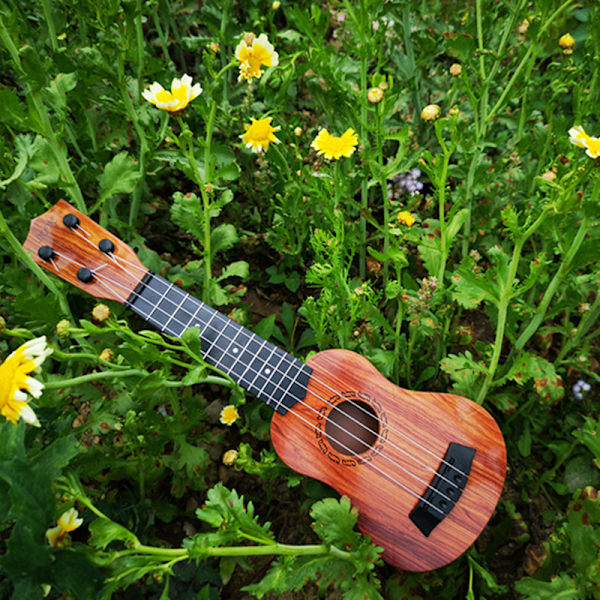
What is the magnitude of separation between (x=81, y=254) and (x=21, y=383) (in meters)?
0.56

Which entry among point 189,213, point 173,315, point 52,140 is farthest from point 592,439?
point 52,140

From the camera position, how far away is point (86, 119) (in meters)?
1.64

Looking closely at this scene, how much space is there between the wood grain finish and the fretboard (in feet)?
0.17

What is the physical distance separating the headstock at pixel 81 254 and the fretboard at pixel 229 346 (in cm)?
6

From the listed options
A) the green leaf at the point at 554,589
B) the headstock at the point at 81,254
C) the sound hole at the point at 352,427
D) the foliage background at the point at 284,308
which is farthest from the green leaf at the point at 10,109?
the green leaf at the point at 554,589

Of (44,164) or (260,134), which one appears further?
(260,134)

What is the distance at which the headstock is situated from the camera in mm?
1252

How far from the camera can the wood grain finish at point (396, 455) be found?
3.67ft

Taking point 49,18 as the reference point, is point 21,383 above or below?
below

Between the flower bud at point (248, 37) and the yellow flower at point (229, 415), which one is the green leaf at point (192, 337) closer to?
the yellow flower at point (229, 415)

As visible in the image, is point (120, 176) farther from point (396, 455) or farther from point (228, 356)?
point (396, 455)

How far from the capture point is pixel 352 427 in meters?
1.24

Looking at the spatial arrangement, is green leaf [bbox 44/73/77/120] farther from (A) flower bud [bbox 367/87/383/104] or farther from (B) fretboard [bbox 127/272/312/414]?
(A) flower bud [bbox 367/87/383/104]

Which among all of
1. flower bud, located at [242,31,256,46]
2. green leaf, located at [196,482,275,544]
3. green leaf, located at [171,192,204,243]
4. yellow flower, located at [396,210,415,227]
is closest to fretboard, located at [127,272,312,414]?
green leaf, located at [171,192,204,243]
